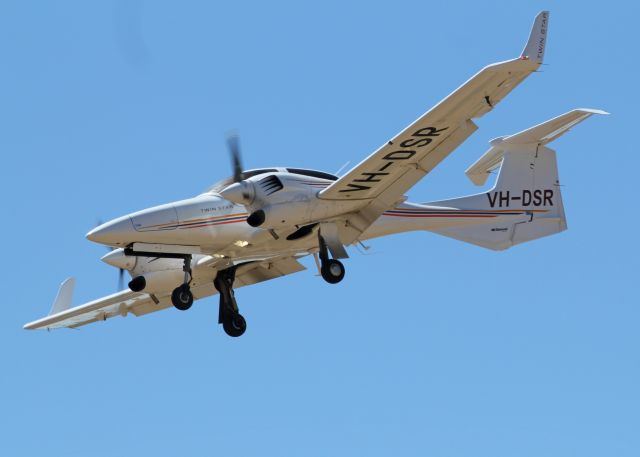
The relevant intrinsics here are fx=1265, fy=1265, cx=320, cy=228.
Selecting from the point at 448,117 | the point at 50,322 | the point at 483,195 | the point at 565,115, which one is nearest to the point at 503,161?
the point at 483,195

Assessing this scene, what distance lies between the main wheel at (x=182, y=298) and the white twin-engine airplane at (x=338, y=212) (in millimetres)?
22

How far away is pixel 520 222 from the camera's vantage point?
3125cm

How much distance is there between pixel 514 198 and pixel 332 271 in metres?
6.50

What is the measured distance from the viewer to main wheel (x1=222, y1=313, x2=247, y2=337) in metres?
29.6

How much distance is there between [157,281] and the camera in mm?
30281

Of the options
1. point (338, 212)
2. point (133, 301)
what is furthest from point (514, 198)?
point (133, 301)

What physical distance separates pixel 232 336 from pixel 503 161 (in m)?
→ 8.19

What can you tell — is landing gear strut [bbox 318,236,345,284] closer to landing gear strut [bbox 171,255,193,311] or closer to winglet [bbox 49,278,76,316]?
landing gear strut [bbox 171,255,193,311]

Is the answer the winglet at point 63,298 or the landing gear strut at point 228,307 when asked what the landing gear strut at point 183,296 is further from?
the winglet at point 63,298

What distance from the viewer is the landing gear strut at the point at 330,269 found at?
27.2 metres

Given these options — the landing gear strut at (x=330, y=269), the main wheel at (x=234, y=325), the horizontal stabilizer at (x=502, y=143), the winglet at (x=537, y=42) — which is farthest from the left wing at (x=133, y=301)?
the winglet at (x=537, y=42)

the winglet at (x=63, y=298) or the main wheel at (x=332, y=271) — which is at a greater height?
the winglet at (x=63, y=298)

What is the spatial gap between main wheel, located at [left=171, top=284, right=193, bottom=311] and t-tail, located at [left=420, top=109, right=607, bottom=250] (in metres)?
6.33

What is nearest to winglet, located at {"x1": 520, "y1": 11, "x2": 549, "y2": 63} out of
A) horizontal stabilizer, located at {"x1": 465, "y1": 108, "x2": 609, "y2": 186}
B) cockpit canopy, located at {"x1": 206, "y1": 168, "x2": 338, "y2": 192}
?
cockpit canopy, located at {"x1": 206, "y1": 168, "x2": 338, "y2": 192}
